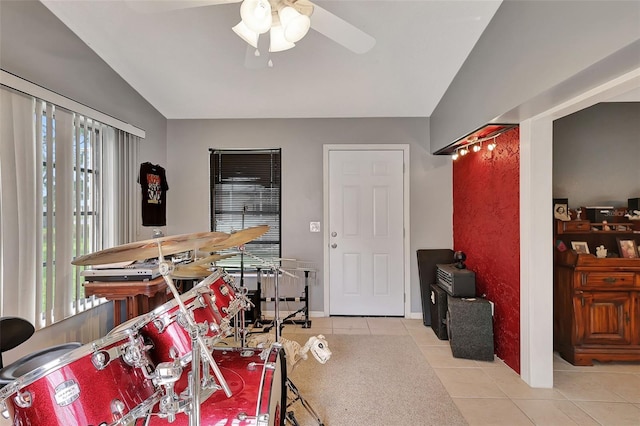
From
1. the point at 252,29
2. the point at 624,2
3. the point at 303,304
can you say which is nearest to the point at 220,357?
the point at 252,29

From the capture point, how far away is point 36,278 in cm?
186

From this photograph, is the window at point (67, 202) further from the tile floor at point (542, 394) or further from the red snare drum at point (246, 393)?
the red snare drum at point (246, 393)

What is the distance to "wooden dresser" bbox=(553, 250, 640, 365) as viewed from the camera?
7.50 ft

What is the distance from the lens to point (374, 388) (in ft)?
6.83

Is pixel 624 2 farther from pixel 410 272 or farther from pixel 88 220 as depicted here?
pixel 88 220

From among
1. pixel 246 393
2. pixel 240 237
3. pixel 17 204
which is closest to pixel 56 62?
pixel 17 204

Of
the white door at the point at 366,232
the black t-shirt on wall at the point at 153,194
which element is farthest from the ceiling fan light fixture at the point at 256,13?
the black t-shirt on wall at the point at 153,194

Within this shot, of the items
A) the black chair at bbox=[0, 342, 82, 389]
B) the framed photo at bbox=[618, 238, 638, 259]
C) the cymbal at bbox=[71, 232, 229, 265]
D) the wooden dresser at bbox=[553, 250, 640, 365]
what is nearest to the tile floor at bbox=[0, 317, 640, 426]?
the wooden dresser at bbox=[553, 250, 640, 365]

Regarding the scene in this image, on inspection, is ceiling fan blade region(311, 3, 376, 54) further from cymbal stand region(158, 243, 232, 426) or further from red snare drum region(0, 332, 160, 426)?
red snare drum region(0, 332, 160, 426)

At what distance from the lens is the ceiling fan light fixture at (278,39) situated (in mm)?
1392

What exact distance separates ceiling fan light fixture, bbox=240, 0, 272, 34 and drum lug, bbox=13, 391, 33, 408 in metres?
1.54

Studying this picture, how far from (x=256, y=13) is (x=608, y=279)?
123 inches

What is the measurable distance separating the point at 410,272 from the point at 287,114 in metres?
2.41

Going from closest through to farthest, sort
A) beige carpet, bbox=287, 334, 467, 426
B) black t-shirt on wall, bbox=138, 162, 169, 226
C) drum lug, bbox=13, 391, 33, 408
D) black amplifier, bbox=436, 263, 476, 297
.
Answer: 1. drum lug, bbox=13, 391, 33, 408
2. beige carpet, bbox=287, 334, 467, 426
3. black amplifier, bbox=436, 263, 476, 297
4. black t-shirt on wall, bbox=138, 162, 169, 226
